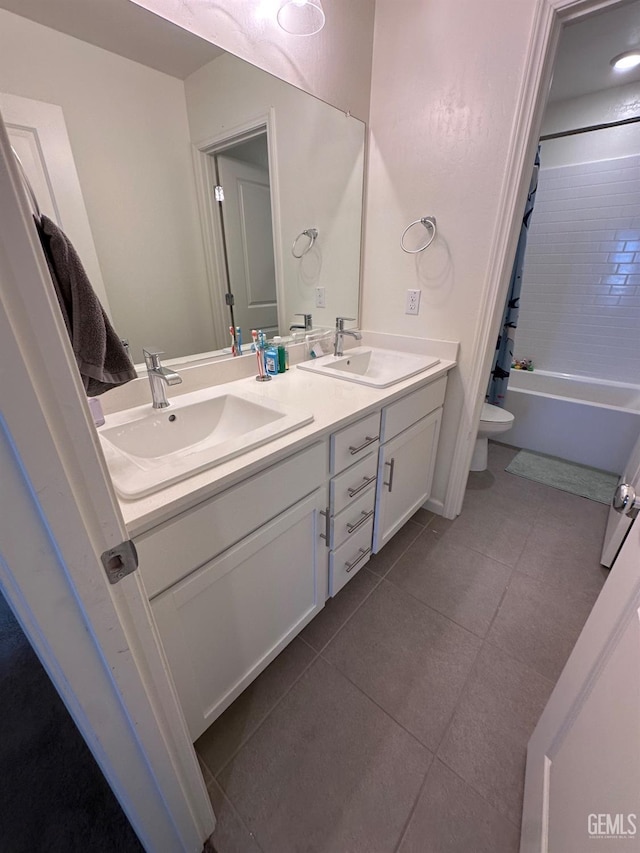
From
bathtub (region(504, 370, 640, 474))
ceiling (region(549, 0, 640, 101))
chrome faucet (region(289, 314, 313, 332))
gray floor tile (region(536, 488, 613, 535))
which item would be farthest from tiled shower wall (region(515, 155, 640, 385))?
chrome faucet (region(289, 314, 313, 332))

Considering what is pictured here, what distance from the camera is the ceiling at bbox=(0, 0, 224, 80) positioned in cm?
80

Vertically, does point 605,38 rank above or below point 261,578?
above

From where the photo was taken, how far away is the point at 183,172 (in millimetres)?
1097

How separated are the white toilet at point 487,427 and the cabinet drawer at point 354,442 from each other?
1183mm

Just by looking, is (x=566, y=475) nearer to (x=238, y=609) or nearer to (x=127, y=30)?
(x=238, y=609)

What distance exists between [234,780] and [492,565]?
4.20ft

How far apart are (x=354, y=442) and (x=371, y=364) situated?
2.46 ft

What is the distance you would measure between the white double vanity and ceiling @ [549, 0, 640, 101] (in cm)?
179

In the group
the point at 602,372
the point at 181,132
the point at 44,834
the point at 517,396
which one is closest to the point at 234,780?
the point at 44,834

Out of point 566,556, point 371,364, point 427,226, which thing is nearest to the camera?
point 427,226

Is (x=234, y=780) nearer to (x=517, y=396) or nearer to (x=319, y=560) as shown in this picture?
(x=319, y=560)

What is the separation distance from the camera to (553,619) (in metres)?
1.37

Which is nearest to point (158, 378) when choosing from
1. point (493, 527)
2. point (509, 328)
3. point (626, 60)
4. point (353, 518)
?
point (353, 518)

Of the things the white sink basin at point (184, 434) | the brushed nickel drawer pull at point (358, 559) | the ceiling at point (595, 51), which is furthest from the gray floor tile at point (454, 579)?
the ceiling at point (595, 51)
